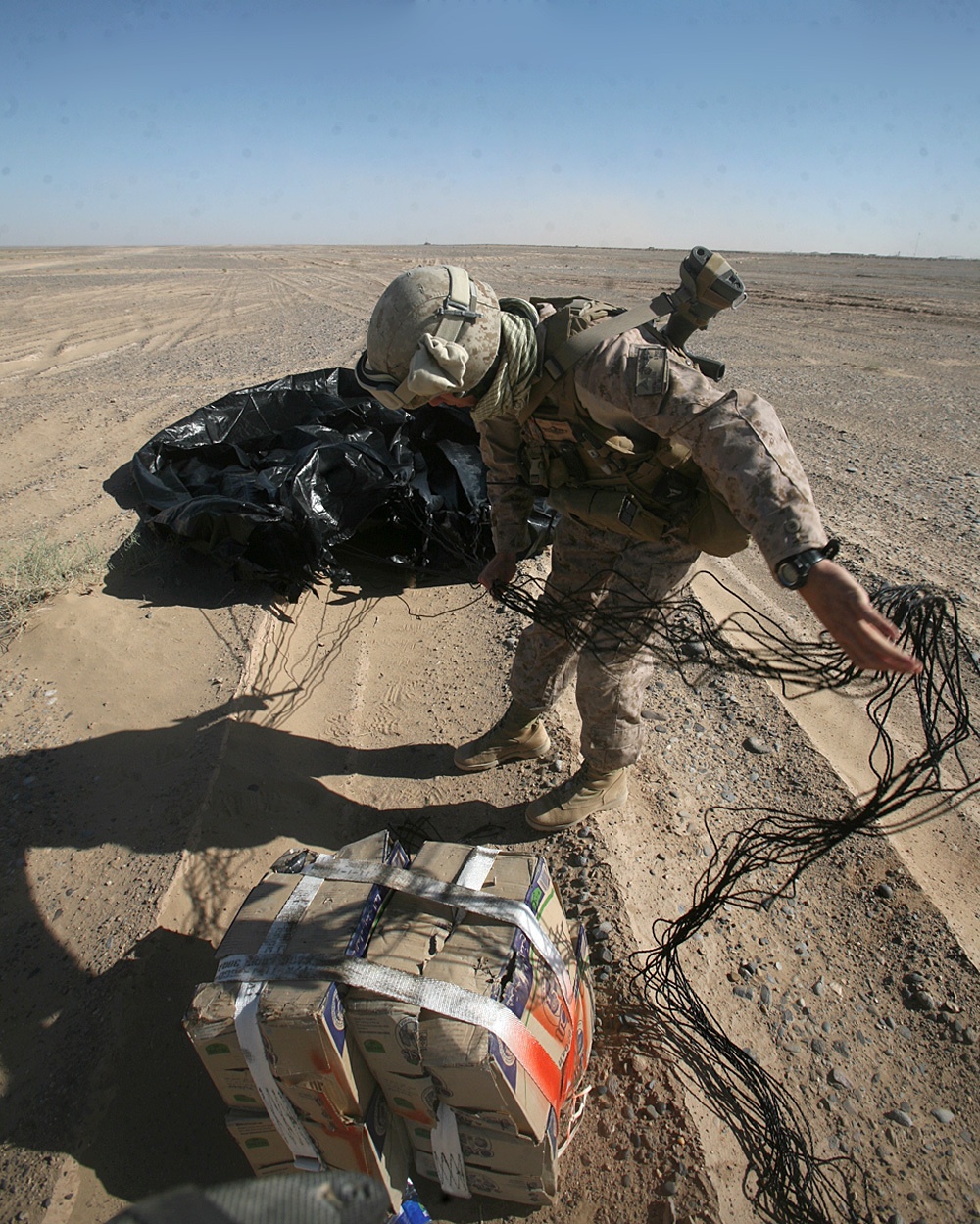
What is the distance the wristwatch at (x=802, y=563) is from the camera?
4.63 ft

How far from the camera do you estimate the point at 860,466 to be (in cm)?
571

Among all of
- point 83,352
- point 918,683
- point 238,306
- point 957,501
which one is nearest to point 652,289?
point 238,306

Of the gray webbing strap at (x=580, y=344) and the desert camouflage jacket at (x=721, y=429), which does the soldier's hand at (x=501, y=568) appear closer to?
the gray webbing strap at (x=580, y=344)

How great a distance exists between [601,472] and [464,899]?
4.16 feet

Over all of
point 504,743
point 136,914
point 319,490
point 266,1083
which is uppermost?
point 319,490

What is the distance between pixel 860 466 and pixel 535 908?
17.4ft

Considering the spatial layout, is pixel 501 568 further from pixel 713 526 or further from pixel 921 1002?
pixel 921 1002

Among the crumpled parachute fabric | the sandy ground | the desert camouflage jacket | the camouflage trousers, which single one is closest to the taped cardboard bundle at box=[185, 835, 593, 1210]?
the sandy ground

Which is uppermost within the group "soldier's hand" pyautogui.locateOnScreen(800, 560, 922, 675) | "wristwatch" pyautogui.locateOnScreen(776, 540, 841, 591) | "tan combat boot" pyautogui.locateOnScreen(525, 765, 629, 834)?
"wristwatch" pyautogui.locateOnScreen(776, 540, 841, 591)

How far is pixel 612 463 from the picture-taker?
81.4 inches

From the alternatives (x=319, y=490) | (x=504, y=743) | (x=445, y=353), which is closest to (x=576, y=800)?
A: (x=504, y=743)

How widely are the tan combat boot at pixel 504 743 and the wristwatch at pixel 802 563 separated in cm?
153

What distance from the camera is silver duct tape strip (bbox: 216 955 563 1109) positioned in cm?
139

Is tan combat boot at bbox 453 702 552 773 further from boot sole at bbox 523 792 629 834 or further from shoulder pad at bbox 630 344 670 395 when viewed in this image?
shoulder pad at bbox 630 344 670 395
